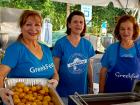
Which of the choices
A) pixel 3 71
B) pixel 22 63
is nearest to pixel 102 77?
pixel 22 63

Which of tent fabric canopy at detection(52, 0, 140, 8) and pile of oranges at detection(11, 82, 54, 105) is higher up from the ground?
tent fabric canopy at detection(52, 0, 140, 8)

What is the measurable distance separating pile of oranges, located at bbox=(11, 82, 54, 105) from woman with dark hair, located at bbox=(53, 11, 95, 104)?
592 millimetres

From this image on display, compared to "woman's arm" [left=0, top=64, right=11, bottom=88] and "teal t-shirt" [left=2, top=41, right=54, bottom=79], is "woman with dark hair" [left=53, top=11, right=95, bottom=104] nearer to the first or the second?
"teal t-shirt" [left=2, top=41, right=54, bottom=79]

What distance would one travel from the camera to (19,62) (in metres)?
1.75

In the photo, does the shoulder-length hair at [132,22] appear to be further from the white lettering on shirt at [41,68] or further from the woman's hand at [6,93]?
the woman's hand at [6,93]

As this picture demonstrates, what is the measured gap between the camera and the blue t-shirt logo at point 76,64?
220cm

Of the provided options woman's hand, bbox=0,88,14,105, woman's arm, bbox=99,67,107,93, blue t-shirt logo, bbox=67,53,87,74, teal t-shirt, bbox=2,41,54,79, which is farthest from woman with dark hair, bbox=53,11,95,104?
woman's hand, bbox=0,88,14,105

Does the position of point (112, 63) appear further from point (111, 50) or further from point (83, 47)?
point (83, 47)

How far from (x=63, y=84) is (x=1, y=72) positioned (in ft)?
2.17

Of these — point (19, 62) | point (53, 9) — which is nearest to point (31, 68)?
point (19, 62)

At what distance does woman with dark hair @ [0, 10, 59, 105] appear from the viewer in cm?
173

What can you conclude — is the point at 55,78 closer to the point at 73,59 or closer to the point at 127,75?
the point at 73,59

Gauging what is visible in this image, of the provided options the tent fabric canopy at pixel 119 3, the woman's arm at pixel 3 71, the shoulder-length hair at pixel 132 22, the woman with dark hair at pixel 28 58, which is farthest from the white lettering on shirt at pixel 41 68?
the tent fabric canopy at pixel 119 3

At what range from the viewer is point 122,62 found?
2012mm
